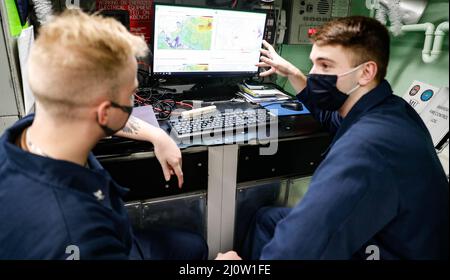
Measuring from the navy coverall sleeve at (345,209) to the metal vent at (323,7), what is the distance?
1.35 meters

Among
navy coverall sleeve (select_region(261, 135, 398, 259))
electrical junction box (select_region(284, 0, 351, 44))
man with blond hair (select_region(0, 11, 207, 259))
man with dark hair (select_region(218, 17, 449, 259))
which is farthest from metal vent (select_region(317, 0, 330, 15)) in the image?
man with blond hair (select_region(0, 11, 207, 259))

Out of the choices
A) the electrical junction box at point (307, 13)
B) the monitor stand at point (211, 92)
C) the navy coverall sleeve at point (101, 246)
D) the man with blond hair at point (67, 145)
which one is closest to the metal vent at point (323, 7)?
→ the electrical junction box at point (307, 13)

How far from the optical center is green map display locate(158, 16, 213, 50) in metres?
1.50

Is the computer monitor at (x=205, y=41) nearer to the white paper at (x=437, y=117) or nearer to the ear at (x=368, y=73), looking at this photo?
the ear at (x=368, y=73)

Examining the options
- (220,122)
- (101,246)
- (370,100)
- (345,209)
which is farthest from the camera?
(220,122)

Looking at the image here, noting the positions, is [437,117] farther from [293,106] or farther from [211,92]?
[211,92]

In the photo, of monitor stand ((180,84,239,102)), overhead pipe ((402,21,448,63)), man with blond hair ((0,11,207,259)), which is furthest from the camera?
monitor stand ((180,84,239,102))

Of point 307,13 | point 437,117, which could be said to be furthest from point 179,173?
point 307,13

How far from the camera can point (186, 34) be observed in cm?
153

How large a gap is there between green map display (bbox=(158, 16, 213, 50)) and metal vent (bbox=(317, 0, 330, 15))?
2.48ft

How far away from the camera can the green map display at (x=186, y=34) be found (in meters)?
1.50

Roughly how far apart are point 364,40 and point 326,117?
1.39 feet

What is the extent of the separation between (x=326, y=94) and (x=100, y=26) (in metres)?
0.79

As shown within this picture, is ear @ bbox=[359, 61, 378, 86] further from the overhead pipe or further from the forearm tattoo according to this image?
the forearm tattoo
